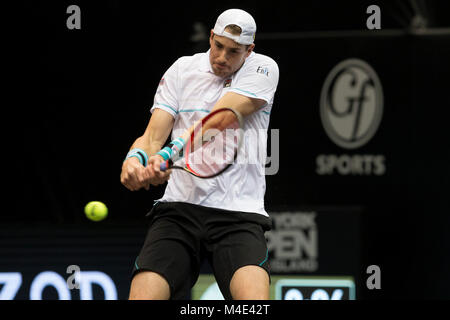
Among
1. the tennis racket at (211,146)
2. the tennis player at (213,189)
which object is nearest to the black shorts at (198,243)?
the tennis player at (213,189)

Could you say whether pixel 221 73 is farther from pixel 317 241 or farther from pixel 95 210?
pixel 317 241

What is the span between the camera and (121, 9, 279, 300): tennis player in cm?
380

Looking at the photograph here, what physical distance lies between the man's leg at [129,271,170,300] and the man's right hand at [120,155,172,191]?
0.37 m

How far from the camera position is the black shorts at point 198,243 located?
12.6ft

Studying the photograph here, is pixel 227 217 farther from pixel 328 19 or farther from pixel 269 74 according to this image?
pixel 328 19

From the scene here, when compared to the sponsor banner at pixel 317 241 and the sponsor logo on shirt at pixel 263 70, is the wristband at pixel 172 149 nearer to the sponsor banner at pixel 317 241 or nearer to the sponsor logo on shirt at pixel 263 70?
the sponsor logo on shirt at pixel 263 70

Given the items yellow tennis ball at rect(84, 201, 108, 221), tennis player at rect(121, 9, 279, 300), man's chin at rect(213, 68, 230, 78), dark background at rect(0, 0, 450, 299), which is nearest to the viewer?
tennis player at rect(121, 9, 279, 300)

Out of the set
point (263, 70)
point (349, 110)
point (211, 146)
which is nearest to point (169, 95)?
point (211, 146)

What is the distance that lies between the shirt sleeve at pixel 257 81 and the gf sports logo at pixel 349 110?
297 cm

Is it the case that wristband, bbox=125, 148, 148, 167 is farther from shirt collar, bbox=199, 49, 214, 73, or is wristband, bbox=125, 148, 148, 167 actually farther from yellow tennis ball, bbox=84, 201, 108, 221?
yellow tennis ball, bbox=84, 201, 108, 221

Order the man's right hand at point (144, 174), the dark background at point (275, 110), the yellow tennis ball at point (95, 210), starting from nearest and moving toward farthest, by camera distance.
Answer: the man's right hand at point (144, 174)
the yellow tennis ball at point (95, 210)
the dark background at point (275, 110)

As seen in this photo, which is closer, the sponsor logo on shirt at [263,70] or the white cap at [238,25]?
the white cap at [238,25]

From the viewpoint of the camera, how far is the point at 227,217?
3.98 meters

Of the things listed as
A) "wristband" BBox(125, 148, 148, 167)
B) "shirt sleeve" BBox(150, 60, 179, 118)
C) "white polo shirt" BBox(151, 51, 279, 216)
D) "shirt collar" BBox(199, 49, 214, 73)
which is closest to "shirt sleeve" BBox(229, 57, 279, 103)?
"white polo shirt" BBox(151, 51, 279, 216)
